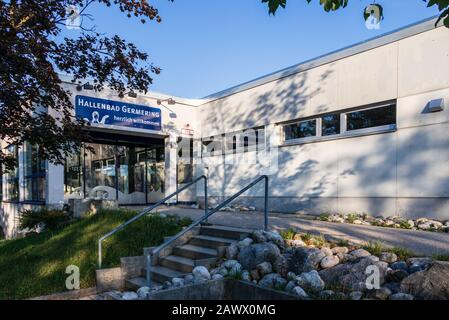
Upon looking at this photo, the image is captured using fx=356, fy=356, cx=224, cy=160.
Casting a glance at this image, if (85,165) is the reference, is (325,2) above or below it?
above

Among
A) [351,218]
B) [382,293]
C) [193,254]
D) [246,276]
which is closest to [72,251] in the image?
[193,254]

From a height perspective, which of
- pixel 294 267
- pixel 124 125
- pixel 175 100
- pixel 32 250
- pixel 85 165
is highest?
pixel 175 100

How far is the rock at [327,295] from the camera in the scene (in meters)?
3.37

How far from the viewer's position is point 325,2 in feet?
10.4

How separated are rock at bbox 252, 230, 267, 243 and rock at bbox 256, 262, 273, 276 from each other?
67 centimetres

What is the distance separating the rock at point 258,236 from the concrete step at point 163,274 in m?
1.14

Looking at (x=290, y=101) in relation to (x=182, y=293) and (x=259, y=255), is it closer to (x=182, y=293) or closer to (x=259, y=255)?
(x=259, y=255)

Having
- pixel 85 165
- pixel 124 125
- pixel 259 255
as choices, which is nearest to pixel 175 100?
pixel 124 125

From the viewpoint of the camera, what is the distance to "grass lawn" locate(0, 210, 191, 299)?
5188mm

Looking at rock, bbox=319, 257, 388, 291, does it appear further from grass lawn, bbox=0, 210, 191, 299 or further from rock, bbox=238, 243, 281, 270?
grass lawn, bbox=0, 210, 191, 299

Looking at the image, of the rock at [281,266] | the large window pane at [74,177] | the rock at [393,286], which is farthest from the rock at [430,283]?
the large window pane at [74,177]

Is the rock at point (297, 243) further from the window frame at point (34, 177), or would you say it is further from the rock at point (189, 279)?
the window frame at point (34, 177)

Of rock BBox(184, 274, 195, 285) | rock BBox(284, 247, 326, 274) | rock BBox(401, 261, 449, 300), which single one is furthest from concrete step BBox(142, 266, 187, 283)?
rock BBox(401, 261, 449, 300)

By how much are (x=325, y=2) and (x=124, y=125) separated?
32.6ft
